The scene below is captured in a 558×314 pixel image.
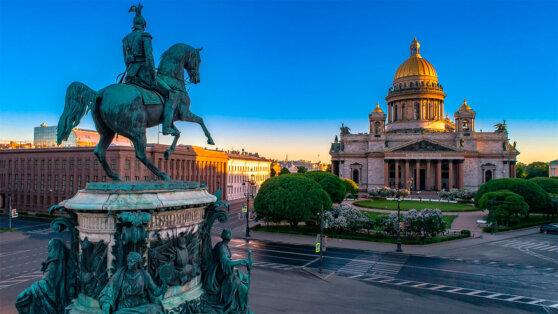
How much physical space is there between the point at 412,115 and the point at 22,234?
94377 millimetres

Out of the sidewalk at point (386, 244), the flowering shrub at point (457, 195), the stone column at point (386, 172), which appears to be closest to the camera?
the sidewalk at point (386, 244)

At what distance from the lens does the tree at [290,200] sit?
124 ft

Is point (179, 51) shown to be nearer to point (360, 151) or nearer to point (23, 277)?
point (23, 277)

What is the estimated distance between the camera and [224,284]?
7.39 metres

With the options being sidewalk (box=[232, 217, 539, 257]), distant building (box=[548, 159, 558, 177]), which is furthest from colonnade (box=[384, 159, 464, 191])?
distant building (box=[548, 159, 558, 177])

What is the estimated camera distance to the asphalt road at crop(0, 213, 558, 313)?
18.8 meters

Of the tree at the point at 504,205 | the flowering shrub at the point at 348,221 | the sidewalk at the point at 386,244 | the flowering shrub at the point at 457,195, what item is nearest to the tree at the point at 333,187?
the flowering shrub at the point at 348,221

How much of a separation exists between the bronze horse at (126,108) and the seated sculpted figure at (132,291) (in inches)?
100

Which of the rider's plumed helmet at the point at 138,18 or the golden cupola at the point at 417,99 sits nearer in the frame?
the rider's plumed helmet at the point at 138,18

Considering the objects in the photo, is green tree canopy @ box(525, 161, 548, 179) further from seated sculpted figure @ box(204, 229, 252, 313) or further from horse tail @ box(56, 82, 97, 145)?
horse tail @ box(56, 82, 97, 145)

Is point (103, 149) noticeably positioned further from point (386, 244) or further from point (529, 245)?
point (529, 245)

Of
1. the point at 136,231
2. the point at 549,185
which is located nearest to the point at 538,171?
the point at 549,185

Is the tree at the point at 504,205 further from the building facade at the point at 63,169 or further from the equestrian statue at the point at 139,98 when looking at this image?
the equestrian statue at the point at 139,98

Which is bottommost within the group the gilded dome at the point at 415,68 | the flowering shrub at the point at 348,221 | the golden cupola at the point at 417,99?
the flowering shrub at the point at 348,221
